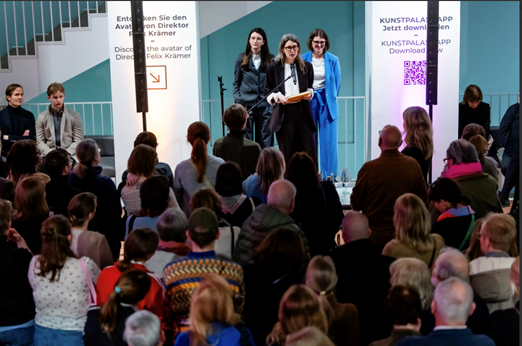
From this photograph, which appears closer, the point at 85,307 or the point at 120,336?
the point at 120,336

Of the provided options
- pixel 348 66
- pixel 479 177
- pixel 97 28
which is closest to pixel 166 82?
pixel 97 28

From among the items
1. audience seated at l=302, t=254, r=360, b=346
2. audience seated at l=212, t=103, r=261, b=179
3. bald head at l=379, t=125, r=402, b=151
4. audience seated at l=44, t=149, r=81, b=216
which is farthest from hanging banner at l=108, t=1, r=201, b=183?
audience seated at l=302, t=254, r=360, b=346

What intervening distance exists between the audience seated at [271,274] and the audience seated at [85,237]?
0.88 metres

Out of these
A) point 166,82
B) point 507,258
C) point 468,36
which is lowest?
point 507,258

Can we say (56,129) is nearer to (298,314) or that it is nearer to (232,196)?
(232,196)

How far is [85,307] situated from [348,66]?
7.13 metres

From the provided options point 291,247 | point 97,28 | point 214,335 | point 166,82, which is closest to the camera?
point 214,335

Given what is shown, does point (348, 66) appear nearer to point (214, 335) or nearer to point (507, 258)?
point (507, 258)

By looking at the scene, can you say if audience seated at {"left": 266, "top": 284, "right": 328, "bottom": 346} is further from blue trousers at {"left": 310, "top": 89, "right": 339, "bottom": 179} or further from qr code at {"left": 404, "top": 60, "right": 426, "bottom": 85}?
qr code at {"left": 404, "top": 60, "right": 426, "bottom": 85}

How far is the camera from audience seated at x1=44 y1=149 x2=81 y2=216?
4.11 meters

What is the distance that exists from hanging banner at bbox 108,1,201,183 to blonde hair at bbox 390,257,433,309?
15.8 feet

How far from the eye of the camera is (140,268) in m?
2.99

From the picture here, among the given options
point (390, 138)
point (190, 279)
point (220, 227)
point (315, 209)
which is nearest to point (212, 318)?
point (190, 279)

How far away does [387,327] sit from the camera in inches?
118
